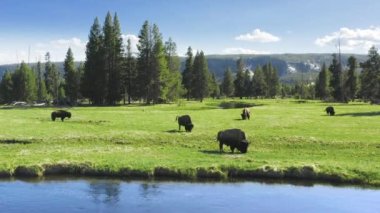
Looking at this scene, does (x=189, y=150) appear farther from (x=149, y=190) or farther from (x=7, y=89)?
(x=7, y=89)

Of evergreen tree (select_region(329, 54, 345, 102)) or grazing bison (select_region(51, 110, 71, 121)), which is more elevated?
evergreen tree (select_region(329, 54, 345, 102))

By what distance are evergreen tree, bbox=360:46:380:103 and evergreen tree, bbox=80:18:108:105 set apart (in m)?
64.0

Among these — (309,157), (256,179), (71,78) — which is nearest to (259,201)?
(256,179)

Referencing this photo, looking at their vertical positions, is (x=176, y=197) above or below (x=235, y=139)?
below

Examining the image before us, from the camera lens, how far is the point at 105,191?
27.0 metres

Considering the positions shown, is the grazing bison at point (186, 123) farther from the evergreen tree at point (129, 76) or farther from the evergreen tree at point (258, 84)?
the evergreen tree at point (258, 84)

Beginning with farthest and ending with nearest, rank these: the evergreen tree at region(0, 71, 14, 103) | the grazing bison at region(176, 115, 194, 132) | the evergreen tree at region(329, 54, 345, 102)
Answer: the evergreen tree at region(0, 71, 14, 103) → the evergreen tree at region(329, 54, 345, 102) → the grazing bison at region(176, 115, 194, 132)

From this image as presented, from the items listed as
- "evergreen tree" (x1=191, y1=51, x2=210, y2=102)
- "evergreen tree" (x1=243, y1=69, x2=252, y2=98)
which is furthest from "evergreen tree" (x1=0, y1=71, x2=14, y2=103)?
"evergreen tree" (x1=243, y1=69, x2=252, y2=98)

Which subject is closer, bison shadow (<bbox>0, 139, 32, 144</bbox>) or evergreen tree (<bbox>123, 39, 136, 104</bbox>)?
bison shadow (<bbox>0, 139, 32, 144</bbox>)

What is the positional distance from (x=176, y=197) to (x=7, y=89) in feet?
475

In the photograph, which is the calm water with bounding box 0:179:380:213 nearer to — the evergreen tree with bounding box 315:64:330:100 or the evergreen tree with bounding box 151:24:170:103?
the evergreen tree with bounding box 151:24:170:103

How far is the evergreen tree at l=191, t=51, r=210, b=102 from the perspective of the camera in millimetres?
148500

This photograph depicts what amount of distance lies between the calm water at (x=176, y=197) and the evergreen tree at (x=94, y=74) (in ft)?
269

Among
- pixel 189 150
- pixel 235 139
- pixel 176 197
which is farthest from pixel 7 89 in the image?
pixel 176 197
